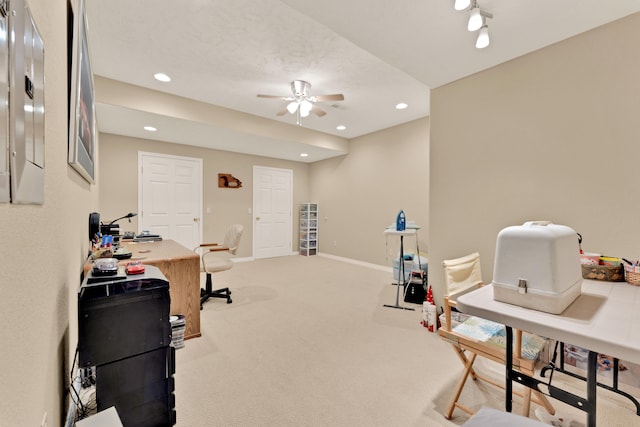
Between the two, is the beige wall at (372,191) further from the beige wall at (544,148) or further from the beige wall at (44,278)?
the beige wall at (44,278)

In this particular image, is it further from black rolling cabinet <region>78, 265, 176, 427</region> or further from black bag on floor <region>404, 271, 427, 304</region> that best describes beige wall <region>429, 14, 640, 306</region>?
black rolling cabinet <region>78, 265, 176, 427</region>

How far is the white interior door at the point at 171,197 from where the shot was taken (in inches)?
196

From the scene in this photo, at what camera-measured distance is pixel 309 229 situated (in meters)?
6.88

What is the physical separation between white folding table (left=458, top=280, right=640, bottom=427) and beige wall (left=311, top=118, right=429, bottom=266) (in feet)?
11.5

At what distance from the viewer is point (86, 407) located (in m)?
1.40

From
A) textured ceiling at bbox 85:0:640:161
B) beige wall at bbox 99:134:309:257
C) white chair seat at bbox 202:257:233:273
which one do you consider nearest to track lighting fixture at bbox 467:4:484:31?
textured ceiling at bbox 85:0:640:161

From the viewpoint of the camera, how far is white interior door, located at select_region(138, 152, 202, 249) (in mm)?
4984

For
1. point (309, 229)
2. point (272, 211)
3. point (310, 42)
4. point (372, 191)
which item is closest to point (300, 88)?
point (310, 42)

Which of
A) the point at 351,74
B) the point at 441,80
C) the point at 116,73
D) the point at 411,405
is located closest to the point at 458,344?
the point at 411,405

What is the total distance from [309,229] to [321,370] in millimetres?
4901

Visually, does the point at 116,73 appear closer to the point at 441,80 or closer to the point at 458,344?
the point at 441,80

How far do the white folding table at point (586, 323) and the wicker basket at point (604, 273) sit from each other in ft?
0.65

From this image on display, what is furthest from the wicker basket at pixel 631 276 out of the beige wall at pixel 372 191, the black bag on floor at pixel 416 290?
the beige wall at pixel 372 191

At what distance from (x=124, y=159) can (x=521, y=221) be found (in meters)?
5.91
